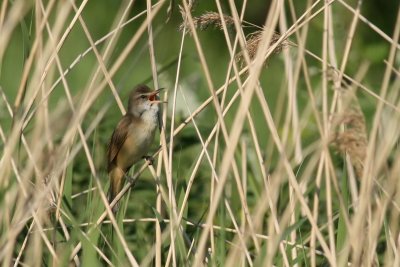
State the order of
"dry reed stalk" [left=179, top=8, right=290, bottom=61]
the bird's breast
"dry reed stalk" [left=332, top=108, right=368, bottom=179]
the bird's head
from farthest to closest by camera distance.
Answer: the bird's breast < the bird's head < "dry reed stalk" [left=179, top=8, right=290, bottom=61] < "dry reed stalk" [left=332, top=108, right=368, bottom=179]

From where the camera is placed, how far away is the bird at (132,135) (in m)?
4.55

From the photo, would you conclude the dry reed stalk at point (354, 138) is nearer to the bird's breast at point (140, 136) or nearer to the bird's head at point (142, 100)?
the bird's head at point (142, 100)

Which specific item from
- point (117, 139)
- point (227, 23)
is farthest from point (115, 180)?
point (227, 23)

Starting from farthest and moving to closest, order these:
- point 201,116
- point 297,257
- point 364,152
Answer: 1. point 201,116
2. point 297,257
3. point 364,152

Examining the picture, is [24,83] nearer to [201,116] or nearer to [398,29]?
[398,29]

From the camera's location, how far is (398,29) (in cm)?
295

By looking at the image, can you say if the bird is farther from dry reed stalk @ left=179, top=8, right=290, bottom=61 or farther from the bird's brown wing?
dry reed stalk @ left=179, top=8, right=290, bottom=61

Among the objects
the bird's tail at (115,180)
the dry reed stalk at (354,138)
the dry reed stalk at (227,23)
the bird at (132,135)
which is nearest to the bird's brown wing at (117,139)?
the bird at (132,135)

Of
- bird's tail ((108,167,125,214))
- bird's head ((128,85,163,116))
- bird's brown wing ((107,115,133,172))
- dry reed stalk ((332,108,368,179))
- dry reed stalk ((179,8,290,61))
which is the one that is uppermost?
dry reed stalk ((179,8,290,61))

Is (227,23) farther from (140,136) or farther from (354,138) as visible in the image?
(140,136)

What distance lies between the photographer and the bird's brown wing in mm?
4673

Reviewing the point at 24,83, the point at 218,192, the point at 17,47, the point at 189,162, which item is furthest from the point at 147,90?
the point at 17,47

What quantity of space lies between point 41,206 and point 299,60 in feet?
2.84

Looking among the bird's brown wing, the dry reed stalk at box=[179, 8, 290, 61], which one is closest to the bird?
the bird's brown wing
